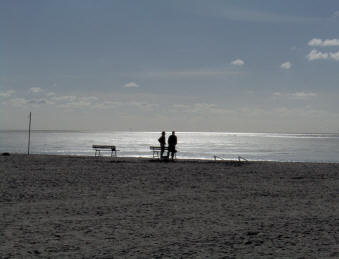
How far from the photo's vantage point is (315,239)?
6965mm

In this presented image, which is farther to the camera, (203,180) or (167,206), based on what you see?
(203,180)

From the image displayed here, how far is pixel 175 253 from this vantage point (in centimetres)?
604

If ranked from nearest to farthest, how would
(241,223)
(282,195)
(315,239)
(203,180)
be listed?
(315,239) → (241,223) → (282,195) → (203,180)

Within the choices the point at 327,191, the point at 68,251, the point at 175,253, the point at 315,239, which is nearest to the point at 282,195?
the point at 327,191

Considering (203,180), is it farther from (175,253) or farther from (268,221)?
(175,253)

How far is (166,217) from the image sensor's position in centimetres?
858

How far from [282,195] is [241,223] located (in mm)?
4349

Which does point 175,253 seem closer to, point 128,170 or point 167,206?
point 167,206

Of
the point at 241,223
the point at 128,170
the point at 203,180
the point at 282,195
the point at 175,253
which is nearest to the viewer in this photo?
the point at 175,253

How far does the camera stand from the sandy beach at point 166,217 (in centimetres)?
627

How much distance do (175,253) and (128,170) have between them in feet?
40.9

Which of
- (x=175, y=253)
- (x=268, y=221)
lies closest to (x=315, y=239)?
(x=268, y=221)

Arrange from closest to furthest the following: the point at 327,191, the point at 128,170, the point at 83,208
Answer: the point at 83,208 → the point at 327,191 → the point at 128,170

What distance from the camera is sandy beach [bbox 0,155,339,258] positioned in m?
6.27
